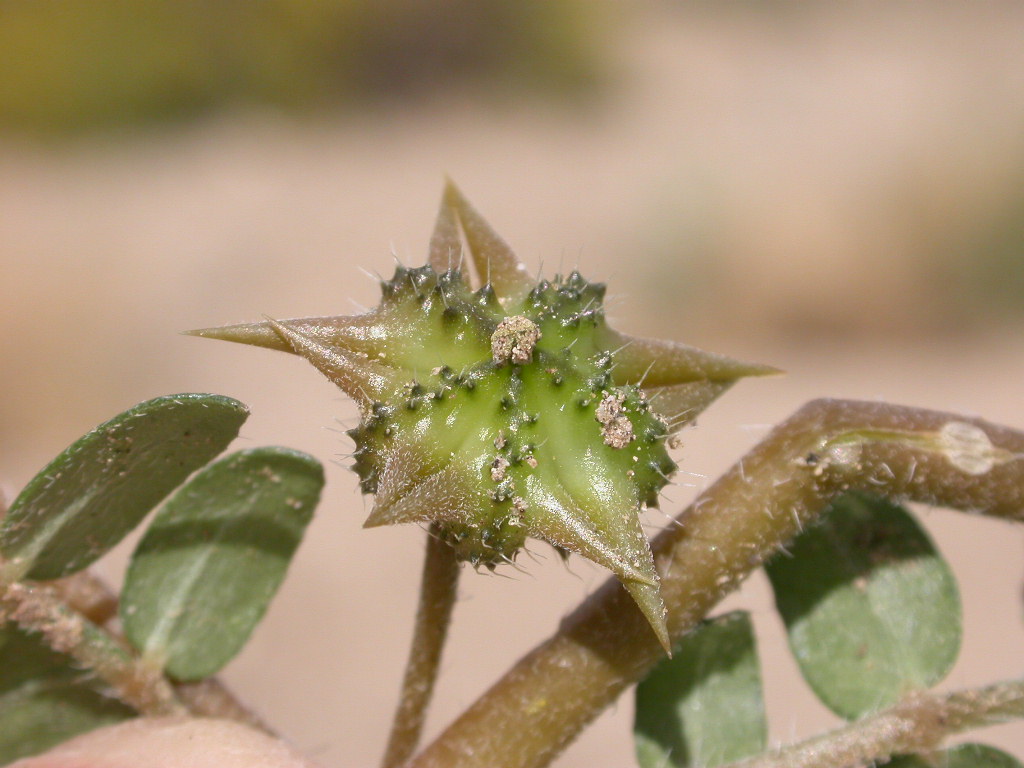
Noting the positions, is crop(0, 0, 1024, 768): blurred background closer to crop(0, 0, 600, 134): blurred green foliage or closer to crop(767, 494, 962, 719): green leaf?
crop(0, 0, 600, 134): blurred green foliage

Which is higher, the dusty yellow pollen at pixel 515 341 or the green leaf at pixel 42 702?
the dusty yellow pollen at pixel 515 341

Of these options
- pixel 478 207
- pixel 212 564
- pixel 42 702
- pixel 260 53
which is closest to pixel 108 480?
pixel 212 564

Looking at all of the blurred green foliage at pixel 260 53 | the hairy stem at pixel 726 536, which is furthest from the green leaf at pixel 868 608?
the blurred green foliage at pixel 260 53

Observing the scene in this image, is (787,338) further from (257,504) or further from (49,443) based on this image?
(257,504)

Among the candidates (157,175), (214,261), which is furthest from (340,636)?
(157,175)

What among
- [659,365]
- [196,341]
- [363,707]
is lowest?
[659,365]

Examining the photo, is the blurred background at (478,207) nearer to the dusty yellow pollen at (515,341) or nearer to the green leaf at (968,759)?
the green leaf at (968,759)

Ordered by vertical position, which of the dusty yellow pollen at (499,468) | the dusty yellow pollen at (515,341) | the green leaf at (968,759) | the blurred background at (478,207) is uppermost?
the blurred background at (478,207)

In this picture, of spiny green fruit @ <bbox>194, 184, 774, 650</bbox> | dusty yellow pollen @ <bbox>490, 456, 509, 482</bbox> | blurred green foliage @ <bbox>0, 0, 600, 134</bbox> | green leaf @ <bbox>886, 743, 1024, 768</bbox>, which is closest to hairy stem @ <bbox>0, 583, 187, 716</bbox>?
spiny green fruit @ <bbox>194, 184, 774, 650</bbox>
